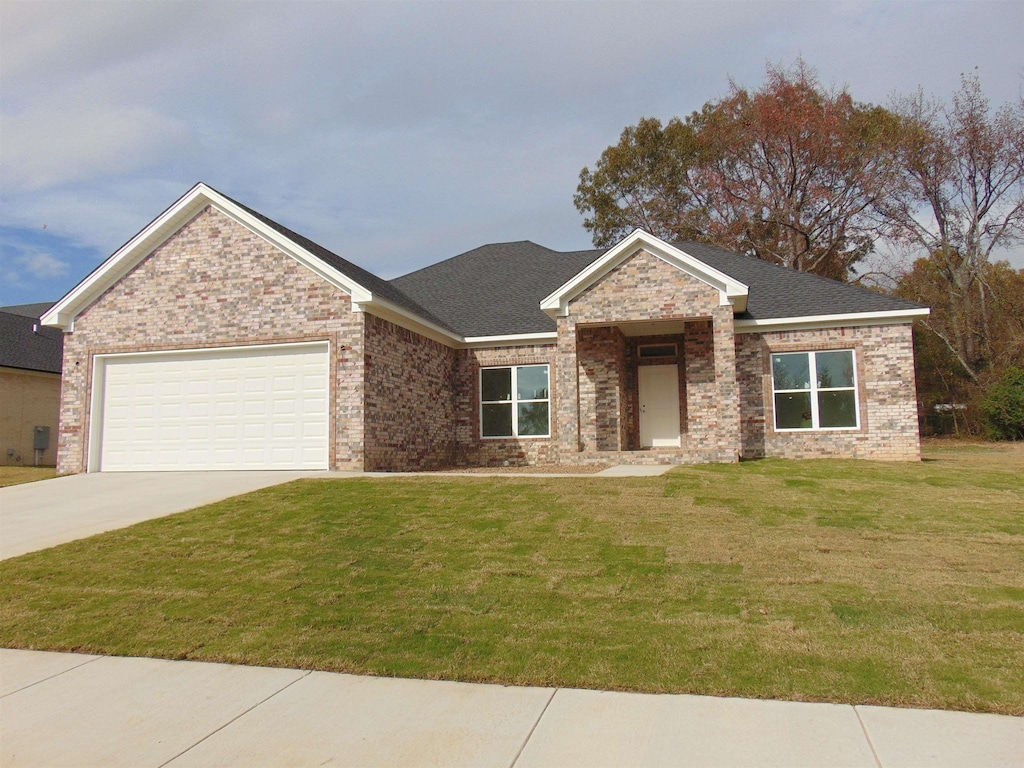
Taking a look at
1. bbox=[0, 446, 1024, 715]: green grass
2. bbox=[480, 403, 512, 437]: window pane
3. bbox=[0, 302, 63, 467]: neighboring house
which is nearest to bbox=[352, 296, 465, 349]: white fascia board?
bbox=[480, 403, 512, 437]: window pane

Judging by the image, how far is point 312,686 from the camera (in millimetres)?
4992

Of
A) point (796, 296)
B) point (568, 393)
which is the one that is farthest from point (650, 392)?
point (796, 296)

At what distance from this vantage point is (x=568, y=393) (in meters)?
16.0

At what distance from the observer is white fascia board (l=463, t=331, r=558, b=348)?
17750mm

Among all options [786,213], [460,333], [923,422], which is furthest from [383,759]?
[786,213]

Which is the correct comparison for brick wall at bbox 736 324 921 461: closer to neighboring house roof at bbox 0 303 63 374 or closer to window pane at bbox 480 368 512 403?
window pane at bbox 480 368 512 403

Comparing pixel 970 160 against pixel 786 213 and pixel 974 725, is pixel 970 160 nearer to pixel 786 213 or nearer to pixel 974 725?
A: pixel 786 213

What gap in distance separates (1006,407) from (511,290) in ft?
57.6

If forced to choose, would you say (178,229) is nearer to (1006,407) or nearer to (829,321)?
(829,321)

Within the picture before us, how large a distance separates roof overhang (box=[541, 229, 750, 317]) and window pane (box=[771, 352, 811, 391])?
175cm

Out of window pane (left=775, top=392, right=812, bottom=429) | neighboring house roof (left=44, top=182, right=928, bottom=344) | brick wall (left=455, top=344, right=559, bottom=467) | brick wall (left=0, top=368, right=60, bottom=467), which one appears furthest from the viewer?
brick wall (left=0, top=368, right=60, bottom=467)

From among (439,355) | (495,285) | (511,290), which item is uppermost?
(495,285)

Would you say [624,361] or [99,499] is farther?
[624,361]

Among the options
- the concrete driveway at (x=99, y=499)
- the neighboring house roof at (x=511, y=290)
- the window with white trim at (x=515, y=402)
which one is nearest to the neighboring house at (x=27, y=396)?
the neighboring house roof at (x=511, y=290)
